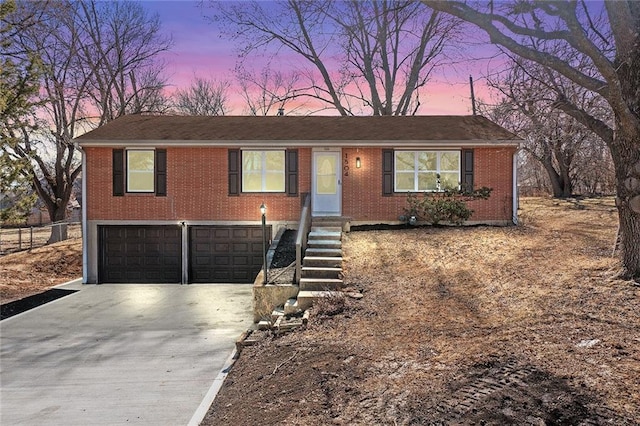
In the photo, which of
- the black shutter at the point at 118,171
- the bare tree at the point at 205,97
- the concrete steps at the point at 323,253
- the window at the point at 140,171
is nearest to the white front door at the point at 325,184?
the concrete steps at the point at 323,253

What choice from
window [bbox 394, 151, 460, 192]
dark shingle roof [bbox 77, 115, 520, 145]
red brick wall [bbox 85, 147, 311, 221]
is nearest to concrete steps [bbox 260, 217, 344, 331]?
red brick wall [bbox 85, 147, 311, 221]

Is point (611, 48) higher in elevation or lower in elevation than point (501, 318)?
higher

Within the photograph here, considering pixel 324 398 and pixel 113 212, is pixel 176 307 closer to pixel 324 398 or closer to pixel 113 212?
pixel 113 212

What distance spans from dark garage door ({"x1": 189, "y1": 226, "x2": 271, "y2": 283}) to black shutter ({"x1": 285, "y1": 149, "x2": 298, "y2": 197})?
1415 mm

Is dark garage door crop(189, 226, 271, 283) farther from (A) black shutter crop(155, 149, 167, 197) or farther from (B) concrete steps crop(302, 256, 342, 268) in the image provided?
(B) concrete steps crop(302, 256, 342, 268)

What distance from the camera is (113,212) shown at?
1479 cm

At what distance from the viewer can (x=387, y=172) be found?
1468 cm

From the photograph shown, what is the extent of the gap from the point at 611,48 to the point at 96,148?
563 inches

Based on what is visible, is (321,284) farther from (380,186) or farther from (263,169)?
(263,169)

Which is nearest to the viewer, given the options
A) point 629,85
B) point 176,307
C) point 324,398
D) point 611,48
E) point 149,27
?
point 324,398

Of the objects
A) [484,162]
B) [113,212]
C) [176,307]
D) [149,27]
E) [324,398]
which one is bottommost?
[176,307]

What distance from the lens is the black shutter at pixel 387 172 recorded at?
14.6 m

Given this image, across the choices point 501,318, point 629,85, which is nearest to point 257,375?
point 501,318

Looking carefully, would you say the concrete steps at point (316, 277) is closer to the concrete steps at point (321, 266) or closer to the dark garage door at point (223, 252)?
the concrete steps at point (321, 266)
